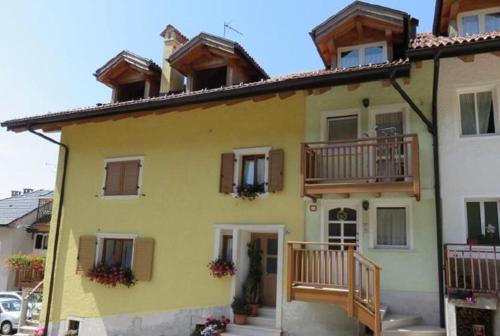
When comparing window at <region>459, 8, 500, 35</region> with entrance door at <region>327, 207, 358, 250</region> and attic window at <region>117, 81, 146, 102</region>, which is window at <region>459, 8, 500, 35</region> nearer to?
entrance door at <region>327, 207, 358, 250</region>

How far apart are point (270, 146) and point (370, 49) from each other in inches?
140

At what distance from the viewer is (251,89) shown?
10.8 m

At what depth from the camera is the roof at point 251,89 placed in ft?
31.4

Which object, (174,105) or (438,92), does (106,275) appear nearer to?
(174,105)

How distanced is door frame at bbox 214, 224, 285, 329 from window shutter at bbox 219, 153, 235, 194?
970mm

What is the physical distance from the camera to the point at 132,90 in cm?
1552

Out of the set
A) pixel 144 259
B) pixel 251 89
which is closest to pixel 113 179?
pixel 144 259

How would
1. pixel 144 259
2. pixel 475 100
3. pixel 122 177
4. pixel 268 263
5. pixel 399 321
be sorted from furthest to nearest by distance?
pixel 122 177 → pixel 144 259 → pixel 268 263 → pixel 475 100 → pixel 399 321

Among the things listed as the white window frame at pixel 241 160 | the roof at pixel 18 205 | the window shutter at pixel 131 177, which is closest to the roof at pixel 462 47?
the white window frame at pixel 241 160

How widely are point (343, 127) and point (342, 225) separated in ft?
8.07

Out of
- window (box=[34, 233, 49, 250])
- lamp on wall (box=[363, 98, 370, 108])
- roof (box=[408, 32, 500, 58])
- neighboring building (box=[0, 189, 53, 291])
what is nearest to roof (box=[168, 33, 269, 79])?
lamp on wall (box=[363, 98, 370, 108])

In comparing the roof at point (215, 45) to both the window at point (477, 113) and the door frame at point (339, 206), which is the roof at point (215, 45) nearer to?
the door frame at point (339, 206)

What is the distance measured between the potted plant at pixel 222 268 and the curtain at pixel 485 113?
6.62 meters

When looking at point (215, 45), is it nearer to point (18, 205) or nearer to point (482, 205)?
point (482, 205)
